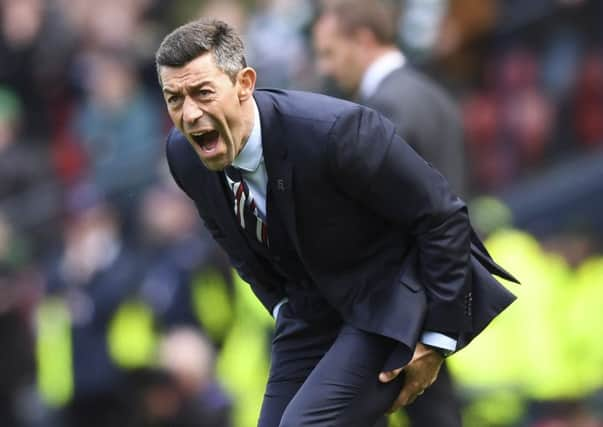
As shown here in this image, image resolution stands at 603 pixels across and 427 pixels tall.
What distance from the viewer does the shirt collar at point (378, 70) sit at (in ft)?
19.8

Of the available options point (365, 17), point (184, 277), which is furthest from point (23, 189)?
point (365, 17)

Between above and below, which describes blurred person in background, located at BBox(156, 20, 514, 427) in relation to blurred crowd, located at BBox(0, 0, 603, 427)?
above

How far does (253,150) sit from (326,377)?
71 centimetres

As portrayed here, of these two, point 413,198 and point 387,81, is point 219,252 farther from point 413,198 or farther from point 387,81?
point 413,198

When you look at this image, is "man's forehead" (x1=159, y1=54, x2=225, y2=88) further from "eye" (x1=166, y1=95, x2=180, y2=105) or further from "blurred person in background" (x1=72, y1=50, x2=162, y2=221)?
"blurred person in background" (x1=72, y1=50, x2=162, y2=221)

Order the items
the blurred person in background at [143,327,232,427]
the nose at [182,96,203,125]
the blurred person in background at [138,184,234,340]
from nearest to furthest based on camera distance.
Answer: the nose at [182,96,203,125] → the blurred person in background at [143,327,232,427] → the blurred person in background at [138,184,234,340]

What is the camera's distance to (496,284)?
15.1 ft

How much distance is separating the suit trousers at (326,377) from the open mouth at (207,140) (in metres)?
0.72

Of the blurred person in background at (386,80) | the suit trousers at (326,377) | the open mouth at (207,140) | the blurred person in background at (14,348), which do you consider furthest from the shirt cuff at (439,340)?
the blurred person in background at (14,348)

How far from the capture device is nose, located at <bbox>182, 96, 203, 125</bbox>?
422 cm

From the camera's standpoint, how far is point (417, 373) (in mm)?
4578

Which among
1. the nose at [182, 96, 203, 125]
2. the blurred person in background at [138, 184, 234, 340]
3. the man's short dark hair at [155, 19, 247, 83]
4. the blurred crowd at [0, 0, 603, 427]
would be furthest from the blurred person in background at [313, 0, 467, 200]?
the blurred person in background at [138, 184, 234, 340]

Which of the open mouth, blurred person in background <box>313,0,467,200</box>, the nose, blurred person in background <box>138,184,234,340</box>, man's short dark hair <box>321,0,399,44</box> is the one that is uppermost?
the nose

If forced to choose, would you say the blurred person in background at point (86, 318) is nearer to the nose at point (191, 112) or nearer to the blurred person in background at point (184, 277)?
the blurred person in background at point (184, 277)
